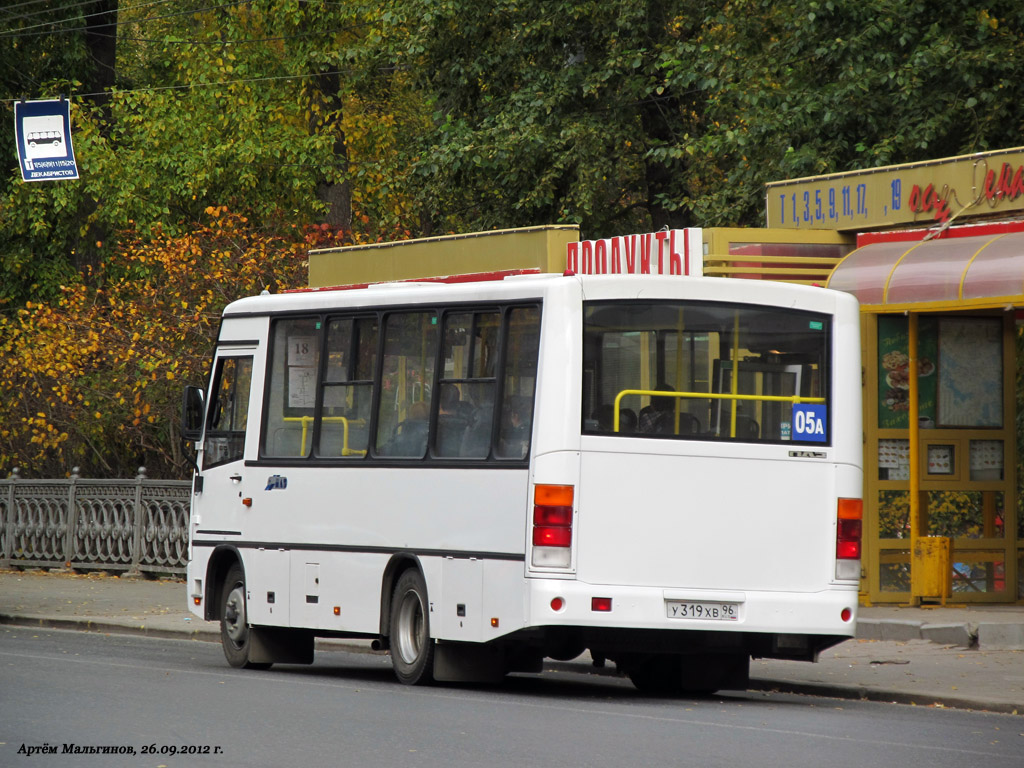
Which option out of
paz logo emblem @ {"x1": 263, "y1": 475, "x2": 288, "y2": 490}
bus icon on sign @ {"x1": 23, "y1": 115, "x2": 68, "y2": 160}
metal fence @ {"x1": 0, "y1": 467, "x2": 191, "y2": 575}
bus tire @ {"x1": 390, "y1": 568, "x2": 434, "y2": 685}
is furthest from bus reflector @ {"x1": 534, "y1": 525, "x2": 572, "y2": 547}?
bus icon on sign @ {"x1": 23, "y1": 115, "x2": 68, "y2": 160}

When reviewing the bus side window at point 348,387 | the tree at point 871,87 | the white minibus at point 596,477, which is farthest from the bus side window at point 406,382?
the tree at point 871,87

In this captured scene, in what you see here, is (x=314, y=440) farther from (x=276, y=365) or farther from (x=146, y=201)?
(x=146, y=201)

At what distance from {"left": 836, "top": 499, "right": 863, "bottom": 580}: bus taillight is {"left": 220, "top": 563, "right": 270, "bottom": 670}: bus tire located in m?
4.75

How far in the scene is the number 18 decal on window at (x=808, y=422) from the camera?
12375 mm

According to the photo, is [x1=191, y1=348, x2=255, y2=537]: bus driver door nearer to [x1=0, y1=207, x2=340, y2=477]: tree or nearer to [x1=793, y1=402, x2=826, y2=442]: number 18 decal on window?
[x1=793, y1=402, x2=826, y2=442]: number 18 decal on window

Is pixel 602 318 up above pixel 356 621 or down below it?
above

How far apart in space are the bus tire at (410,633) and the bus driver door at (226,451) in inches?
81.3

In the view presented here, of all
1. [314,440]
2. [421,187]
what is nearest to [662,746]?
[314,440]

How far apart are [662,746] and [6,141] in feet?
99.7

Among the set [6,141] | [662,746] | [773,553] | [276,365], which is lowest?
[662,746]

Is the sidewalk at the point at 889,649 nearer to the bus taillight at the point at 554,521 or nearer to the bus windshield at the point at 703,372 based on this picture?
the bus windshield at the point at 703,372

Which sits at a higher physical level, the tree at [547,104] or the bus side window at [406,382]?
the tree at [547,104]

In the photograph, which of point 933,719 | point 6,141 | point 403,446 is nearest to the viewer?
point 933,719

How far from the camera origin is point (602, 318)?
11977mm
